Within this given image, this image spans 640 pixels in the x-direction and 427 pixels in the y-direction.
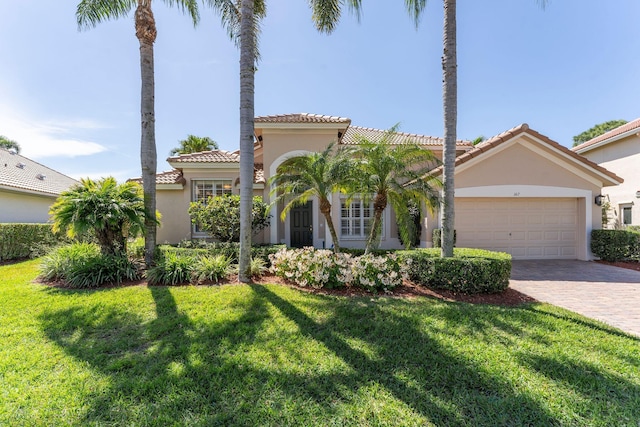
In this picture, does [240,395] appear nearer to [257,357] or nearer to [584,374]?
[257,357]

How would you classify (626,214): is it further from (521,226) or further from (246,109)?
(246,109)

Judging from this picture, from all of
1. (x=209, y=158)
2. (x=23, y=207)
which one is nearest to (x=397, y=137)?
(x=209, y=158)

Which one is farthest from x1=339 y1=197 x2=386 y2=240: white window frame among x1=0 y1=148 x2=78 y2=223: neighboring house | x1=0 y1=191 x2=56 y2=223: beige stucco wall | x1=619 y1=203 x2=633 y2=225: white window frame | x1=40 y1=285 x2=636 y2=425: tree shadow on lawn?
x1=0 y1=191 x2=56 y2=223: beige stucco wall

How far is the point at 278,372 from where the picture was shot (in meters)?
3.65

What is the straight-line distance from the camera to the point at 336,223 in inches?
512

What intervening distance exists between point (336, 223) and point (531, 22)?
11.1 metres

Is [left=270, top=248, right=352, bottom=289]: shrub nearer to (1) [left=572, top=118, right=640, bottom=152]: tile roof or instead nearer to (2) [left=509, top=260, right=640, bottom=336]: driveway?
(2) [left=509, top=260, right=640, bottom=336]: driveway

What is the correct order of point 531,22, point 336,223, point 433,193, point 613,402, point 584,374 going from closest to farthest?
1. point 613,402
2. point 584,374
3. point 433,193
4. point 531,22
5. point 336,223

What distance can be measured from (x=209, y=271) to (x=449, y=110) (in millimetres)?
8796

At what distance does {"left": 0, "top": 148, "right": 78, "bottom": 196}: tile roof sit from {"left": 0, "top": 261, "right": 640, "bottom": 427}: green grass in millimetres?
14611

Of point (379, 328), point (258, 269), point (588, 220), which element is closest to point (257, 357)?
point (379, 328)

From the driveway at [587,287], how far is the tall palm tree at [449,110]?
2989mm

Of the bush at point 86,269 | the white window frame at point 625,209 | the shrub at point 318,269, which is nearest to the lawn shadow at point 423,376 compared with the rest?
the shrub at point 318,269

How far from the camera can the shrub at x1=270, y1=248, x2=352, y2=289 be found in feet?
23.7
